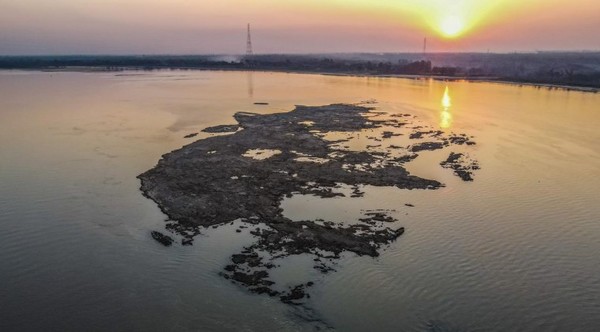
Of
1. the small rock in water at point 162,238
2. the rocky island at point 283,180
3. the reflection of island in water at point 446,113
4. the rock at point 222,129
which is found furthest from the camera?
the reflection of island in water at point 446,113

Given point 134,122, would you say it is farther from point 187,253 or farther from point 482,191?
point 482,191

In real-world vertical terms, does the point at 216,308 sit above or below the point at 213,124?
below

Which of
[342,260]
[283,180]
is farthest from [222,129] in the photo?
[342,260]

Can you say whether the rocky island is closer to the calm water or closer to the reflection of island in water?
the calm water

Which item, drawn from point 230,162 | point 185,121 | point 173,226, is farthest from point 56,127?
point 173,226

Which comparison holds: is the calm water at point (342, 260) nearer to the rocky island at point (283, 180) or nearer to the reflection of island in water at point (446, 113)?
the rocky island at point (283, 180)

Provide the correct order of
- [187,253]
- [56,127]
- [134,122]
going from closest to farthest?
[187,253], [56,127], [134,122]

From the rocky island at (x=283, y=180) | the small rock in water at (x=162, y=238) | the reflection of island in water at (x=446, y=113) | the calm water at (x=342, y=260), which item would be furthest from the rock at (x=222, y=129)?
the small rock in water at (x=162, y=238)
